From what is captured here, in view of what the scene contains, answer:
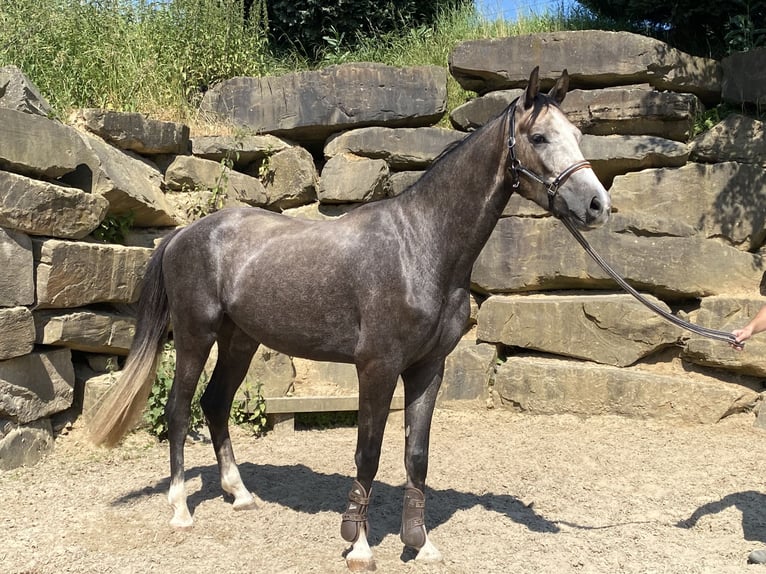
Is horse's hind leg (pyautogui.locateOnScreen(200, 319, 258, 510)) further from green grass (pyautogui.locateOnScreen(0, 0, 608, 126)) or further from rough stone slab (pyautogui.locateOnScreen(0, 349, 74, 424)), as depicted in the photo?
green grass (pyautogui.locateOnScreen(0, 0, 608, 126))

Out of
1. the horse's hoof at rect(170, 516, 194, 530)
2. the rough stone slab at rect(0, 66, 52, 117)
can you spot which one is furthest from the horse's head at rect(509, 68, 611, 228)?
the rough stone slab at rect(0, 66, 52, 117)

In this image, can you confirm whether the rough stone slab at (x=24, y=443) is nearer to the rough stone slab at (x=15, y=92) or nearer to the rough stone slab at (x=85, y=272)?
the rough stone slab at (x=85, y=272)

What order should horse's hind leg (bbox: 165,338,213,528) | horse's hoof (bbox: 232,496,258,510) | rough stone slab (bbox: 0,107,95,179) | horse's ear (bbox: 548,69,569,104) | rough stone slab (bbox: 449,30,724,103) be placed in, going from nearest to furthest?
horse's ear (bbox: 548,69,569,104) < horse's hind leg (bbox: 165,338,213,528) < horse's hoof (bbox: 232,496,258,510) < rough stone slab (bbox: 0,107,95,179) < rough stone slab (bbox: 449,30,724,103)

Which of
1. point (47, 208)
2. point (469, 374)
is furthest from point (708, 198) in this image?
point (47, 208)

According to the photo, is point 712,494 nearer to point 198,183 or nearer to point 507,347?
point 507,347

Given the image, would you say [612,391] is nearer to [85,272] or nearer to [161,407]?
[161,407]

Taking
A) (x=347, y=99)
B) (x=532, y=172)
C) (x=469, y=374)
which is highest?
(x=347, y=99)

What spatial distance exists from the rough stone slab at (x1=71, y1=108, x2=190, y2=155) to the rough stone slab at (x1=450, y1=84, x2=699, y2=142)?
2.75 m

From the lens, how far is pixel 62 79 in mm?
6254

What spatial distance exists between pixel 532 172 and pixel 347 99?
12.5ft

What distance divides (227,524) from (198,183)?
3419 mm

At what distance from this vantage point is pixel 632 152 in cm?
614

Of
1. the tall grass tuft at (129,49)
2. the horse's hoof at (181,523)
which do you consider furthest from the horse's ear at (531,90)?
the tall grass tuft at (129,49)

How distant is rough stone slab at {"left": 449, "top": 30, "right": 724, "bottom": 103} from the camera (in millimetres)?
6199
